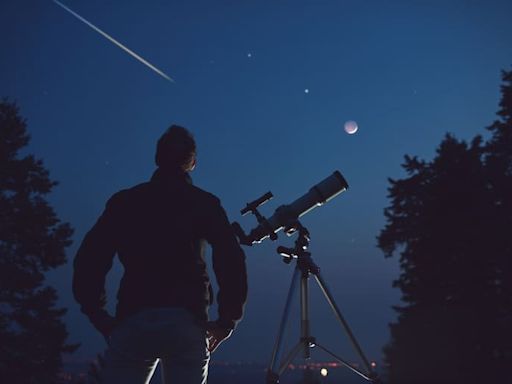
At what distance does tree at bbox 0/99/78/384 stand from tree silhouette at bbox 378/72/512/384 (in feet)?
41.8

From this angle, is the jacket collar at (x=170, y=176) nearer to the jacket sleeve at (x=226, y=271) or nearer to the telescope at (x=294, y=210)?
the jacket sleeve at (x=226, y=271)

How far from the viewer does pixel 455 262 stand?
1662 cm

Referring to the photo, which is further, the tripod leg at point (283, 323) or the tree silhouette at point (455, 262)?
the tree silhouette at point (455, 262)

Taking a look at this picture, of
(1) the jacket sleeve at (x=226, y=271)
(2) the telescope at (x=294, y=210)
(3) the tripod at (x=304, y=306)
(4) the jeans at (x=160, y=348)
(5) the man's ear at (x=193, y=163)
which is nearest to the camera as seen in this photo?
(4) the jeans at (x=160, y=348)

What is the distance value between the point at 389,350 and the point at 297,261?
16.3 metres

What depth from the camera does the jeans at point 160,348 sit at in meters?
2.13

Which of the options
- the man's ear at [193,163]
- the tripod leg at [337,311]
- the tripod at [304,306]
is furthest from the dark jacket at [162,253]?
the tripod leg at [337,311]

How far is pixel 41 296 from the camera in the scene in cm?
1692

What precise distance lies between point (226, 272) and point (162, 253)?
0.34m

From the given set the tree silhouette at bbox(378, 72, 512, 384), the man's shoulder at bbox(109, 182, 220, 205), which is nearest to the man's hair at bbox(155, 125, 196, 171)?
the man's shoulder at bbox(109, 182, 220, 205)

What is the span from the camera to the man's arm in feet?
7.75

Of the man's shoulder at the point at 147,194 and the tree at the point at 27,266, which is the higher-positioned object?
the tree at the point at 27,266

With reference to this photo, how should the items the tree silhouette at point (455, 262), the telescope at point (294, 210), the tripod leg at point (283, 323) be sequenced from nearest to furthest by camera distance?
the tripod leg at point (283, 323) → the telescope at point (294, 210) → the tree silhouette at point (455, 262)

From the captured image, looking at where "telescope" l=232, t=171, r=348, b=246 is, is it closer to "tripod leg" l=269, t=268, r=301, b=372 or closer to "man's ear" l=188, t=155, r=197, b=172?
"tripod leg" l=269, t=268, r=301, b=372
